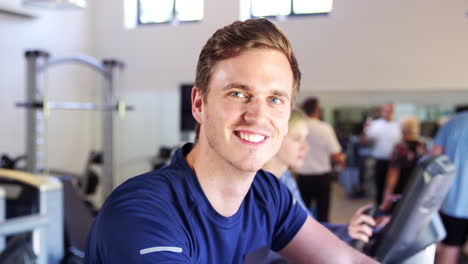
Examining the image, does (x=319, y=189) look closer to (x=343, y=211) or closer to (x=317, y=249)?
(x=343, y=211)

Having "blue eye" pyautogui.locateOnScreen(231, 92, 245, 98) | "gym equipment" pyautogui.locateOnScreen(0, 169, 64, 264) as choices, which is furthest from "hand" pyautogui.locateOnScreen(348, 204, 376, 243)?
"gym equipment" pyautogui.locateOnScreen(0, 169, 64, 264)

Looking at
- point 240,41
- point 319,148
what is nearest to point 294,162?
point 240,41

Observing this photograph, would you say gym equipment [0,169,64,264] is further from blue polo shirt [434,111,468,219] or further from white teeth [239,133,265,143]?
blue polo shirt [434,111,468,219]

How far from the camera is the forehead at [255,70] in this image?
58 centimetres

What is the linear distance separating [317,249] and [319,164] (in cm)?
225

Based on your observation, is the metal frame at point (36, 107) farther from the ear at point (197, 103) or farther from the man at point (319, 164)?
the ear at point (197, 103)

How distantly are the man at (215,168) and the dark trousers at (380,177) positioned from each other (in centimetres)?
299

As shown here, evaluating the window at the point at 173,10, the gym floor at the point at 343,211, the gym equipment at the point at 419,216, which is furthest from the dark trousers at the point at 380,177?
the window at the point at 173,10

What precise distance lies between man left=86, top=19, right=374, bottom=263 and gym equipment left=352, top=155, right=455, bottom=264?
0.34 metres

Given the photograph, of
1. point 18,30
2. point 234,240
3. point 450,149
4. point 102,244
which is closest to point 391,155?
point 450,149

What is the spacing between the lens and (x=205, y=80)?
0.61 meters

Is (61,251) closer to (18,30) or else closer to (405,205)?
(405,205)

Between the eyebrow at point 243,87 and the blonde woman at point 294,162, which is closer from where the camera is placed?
the eyebrow at point 243,87

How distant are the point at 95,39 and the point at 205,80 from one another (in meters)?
0.25
